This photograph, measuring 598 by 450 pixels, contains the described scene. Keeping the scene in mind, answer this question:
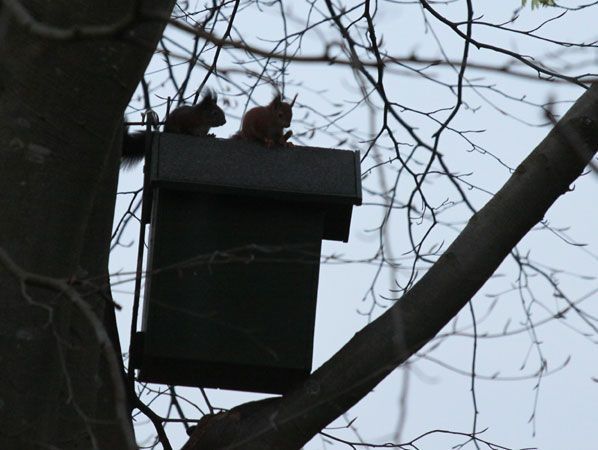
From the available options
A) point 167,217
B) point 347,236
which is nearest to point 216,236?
point 167,217

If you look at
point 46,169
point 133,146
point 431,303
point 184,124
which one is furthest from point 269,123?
point 46,169

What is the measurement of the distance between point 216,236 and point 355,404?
1.84ft

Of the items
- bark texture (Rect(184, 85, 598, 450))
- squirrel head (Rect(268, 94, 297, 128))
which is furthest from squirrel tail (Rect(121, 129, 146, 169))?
bark texture (Rect(184, 85, 598, 450))

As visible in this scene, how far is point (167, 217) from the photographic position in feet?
8.68

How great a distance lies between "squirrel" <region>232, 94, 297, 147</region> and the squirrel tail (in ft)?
0.92

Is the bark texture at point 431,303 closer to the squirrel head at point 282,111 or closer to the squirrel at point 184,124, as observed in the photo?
the squirrel head at point 282,111

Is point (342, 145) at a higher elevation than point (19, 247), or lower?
higher

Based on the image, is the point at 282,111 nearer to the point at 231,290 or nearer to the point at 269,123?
the point at 269,123

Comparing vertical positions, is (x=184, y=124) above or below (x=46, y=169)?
above

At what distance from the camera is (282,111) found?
3.07 m

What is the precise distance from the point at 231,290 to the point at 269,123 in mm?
563

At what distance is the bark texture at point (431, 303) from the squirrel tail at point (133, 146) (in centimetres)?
99

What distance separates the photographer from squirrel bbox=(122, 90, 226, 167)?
313 cm

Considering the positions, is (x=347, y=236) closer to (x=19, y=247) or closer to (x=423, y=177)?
(x=423, y=177)
